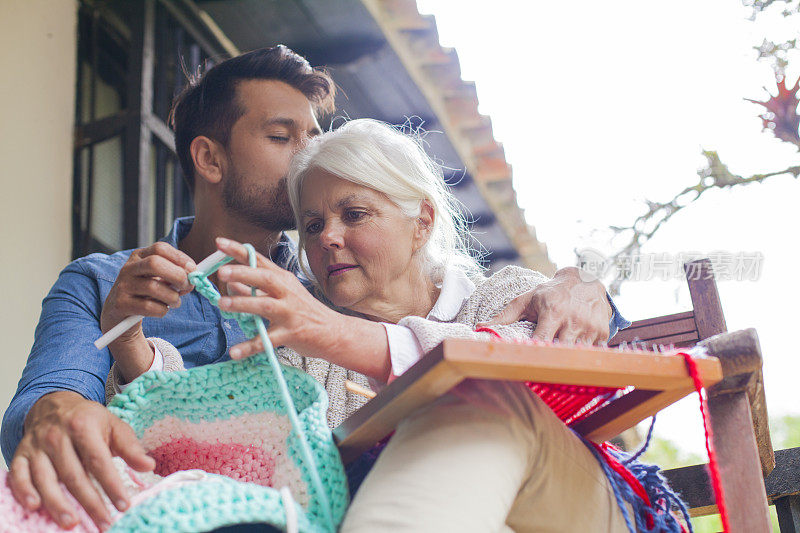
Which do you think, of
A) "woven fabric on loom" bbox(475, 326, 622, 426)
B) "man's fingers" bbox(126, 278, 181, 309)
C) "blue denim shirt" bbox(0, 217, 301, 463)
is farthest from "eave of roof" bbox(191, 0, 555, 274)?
"woven fabric on loom" bbox(475, 326, 622, 426)

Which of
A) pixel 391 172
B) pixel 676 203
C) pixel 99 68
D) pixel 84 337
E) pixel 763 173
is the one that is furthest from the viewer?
pixel 99 68

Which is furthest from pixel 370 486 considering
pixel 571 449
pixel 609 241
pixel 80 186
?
pixel 80 186

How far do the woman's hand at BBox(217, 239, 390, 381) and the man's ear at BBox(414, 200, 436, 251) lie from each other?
0.74 meters

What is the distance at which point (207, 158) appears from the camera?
7.29ft

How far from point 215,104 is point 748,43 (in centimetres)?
153

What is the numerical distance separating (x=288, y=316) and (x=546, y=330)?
530 mm

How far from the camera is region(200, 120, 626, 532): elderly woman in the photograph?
751 mm

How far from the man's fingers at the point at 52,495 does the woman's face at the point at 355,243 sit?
2.59ft

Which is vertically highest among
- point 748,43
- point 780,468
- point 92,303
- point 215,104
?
point 215,104

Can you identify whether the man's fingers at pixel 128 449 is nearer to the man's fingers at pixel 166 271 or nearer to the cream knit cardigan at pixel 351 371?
the man's fingers at pixel 166 271

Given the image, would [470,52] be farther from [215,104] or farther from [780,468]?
[780,468]

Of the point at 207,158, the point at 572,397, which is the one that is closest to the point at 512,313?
the point at 572,397

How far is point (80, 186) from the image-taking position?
2.74 m

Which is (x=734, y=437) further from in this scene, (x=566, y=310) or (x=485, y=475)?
(x=566, y=310)
